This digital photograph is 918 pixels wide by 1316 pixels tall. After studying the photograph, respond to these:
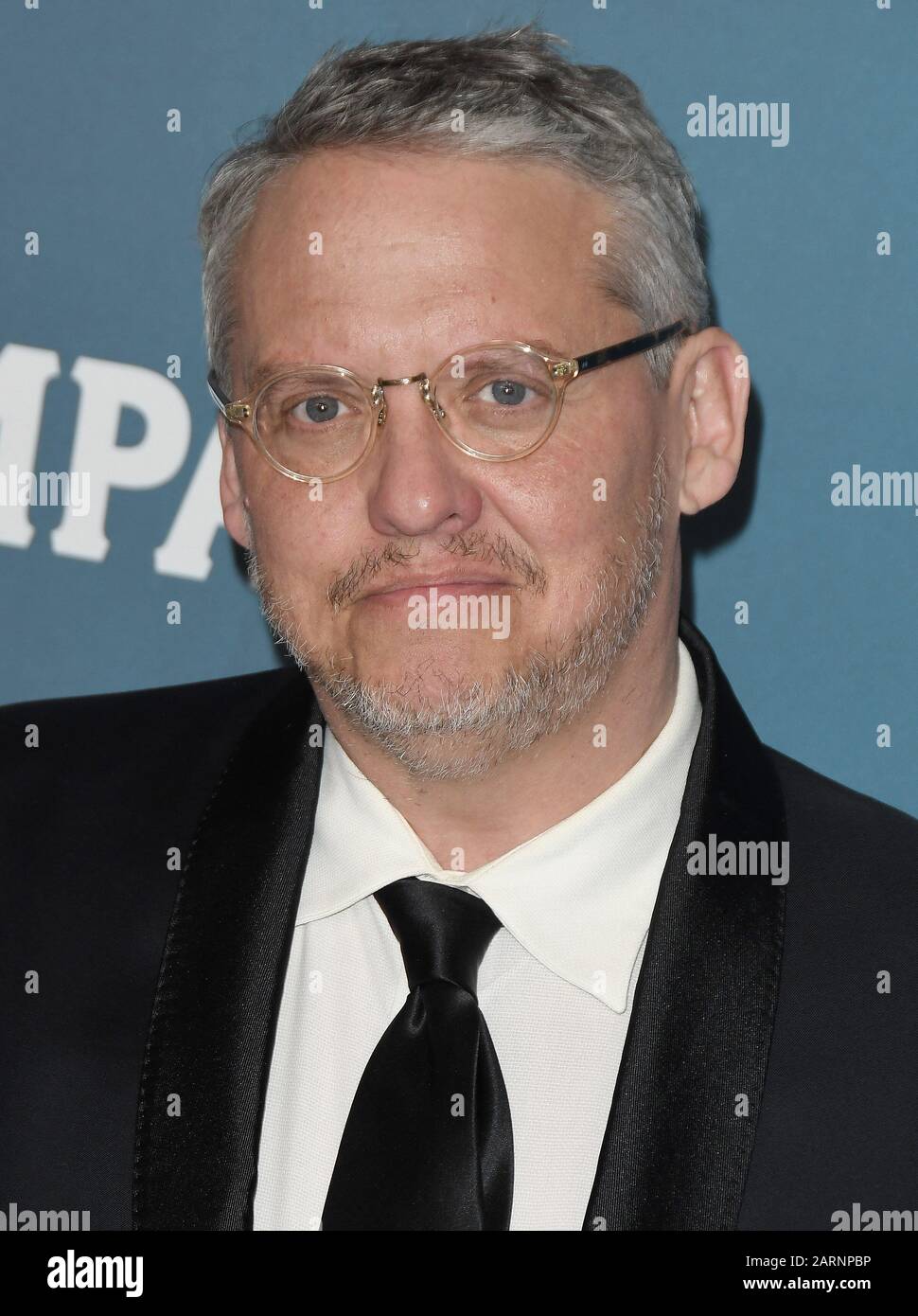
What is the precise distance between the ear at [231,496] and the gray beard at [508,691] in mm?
154

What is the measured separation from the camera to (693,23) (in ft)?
6.89

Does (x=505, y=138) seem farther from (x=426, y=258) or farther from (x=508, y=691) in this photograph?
(x=508, y=691)

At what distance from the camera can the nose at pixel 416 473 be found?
1622 mm

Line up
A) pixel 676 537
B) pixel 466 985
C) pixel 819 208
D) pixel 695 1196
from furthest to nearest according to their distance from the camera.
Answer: pixel 819 208, pixel 676 537, pixel 466 985, pixel 695 1196

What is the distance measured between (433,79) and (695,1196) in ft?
4.10

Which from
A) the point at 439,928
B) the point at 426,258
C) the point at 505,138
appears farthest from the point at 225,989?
the point at 505,138

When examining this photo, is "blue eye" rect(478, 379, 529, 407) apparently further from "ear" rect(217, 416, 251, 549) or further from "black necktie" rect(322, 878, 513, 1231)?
"black necktie" rect(322, 878, 513, 1231)

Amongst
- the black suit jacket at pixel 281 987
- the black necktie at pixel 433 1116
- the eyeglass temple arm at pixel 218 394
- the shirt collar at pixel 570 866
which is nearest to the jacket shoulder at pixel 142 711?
the black suit jacket at pixel 281 987

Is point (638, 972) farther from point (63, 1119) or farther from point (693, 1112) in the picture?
point (63, 1119)

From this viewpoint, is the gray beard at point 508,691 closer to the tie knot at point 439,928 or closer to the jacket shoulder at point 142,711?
the tie knot at point 439,928

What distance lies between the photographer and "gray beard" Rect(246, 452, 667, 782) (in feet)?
5.58

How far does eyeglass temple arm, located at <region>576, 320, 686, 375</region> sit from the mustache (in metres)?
0.22

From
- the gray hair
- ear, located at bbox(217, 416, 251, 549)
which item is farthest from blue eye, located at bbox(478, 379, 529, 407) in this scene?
ear, located at bbox(217, 416, 251, 549)

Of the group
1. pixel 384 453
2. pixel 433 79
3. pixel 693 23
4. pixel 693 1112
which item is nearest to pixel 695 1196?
pixel 693 1112
